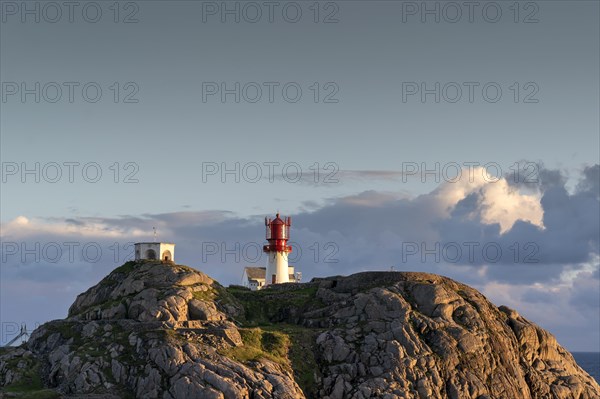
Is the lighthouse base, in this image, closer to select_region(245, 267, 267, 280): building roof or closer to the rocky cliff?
select_region(245, 267, 267, 280): building roof

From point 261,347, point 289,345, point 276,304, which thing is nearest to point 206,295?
point 276,304

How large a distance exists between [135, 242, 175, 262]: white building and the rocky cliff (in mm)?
3370

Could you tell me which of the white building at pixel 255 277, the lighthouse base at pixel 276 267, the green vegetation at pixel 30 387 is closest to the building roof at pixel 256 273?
the white building at pixel 255 277

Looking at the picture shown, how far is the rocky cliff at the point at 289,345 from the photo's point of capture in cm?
8031

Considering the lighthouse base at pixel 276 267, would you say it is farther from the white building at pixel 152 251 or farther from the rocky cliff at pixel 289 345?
the white building at pixel 152 251

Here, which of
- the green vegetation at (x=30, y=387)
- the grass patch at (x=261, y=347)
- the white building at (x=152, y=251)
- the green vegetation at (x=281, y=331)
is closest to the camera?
the green vegetation at (x=30, y=387)

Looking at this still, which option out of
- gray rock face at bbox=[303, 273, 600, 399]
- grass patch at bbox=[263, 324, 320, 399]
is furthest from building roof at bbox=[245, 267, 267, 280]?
grass patch at bbox=[263, 324, 320, 399]

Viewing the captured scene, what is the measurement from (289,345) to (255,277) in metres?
43.7

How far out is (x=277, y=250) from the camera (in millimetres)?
118500

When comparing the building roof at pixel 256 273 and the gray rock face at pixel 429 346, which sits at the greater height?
the building roof at pixel 256 273

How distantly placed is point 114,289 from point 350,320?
89.0 ft

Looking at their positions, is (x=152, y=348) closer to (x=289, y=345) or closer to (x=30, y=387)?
(x=30, y=387)

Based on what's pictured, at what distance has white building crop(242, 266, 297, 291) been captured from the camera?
129750 mm

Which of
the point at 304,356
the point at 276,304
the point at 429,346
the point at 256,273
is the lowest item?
the point at 304,356
